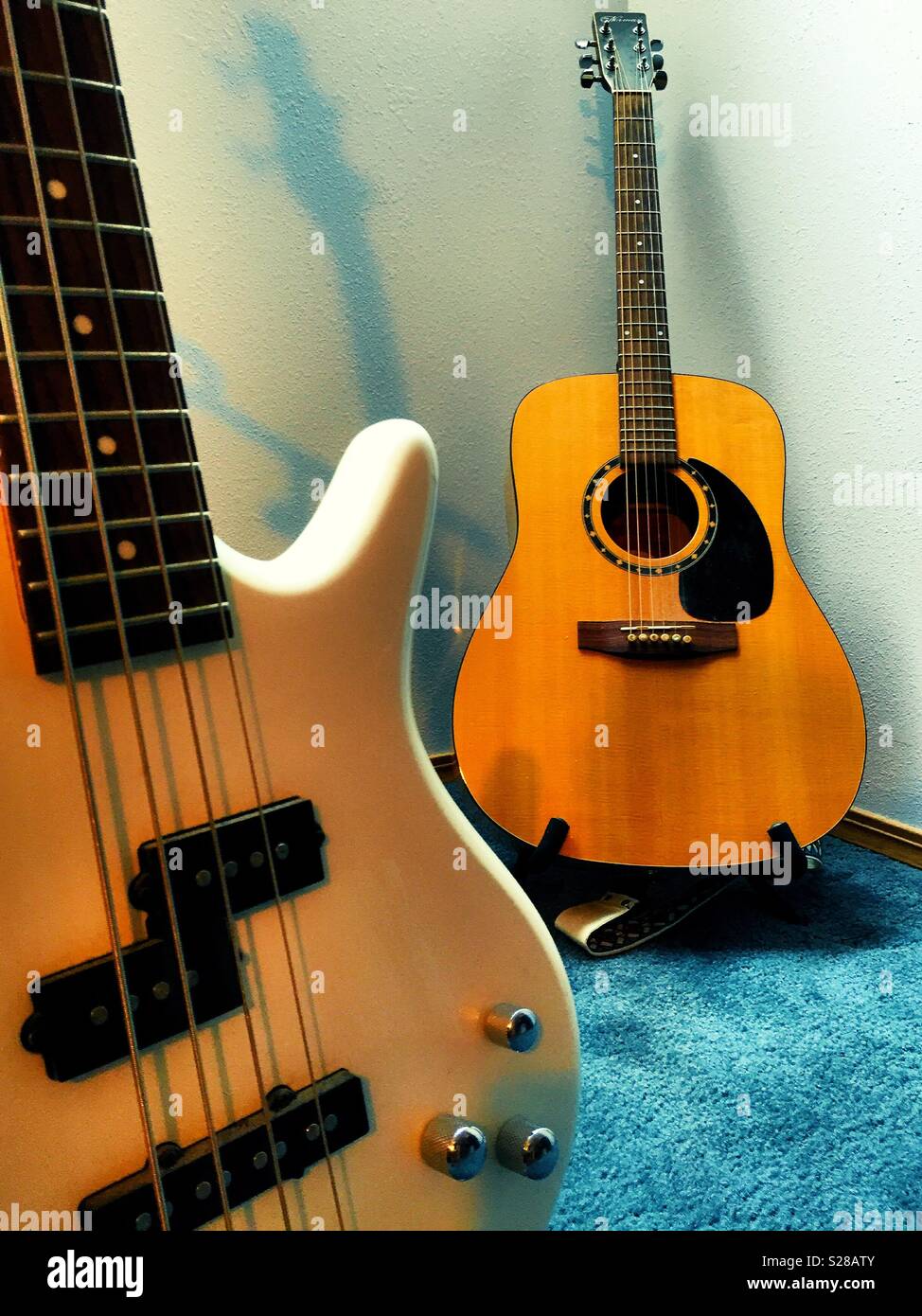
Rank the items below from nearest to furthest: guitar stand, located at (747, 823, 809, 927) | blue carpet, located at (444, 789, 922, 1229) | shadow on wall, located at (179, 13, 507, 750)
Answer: blue carpet, located at (444, 789, 922, 1229) → guitar stand, located at (747, 823, 809, 927) → shadow on wall, located at (179, 13, 507, 750)

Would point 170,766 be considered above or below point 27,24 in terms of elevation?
below

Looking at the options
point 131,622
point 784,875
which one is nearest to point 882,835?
point 784,875

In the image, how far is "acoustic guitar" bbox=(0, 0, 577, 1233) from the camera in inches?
15.7

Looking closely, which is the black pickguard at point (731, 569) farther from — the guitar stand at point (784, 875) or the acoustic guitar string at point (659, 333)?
the guitar stand at point (784, 875)

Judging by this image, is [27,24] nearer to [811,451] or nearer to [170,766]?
[170,766]

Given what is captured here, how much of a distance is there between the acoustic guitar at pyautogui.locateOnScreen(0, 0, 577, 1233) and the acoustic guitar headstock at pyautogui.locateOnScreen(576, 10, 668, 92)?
95 centimetres

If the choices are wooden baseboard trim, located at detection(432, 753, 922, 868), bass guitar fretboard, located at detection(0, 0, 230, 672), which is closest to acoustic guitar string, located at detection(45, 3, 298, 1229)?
bass guitar fretboard, located at detection(0, 0, 230, 672)

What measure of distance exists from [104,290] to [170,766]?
0.79ft

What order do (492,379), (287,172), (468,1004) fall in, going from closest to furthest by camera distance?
(468,1004)
(287,172)
(492,379)

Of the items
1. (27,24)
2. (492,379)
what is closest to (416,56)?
(492,379)

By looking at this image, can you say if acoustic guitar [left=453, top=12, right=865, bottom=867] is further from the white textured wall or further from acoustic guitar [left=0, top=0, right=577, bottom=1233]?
acoustic guitar [left=0, top=0, right=577, bottom=1233]

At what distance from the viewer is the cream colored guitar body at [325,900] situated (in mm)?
394

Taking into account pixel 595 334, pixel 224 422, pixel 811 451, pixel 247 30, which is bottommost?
pixel 811 451

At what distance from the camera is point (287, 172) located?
3.80 ft
